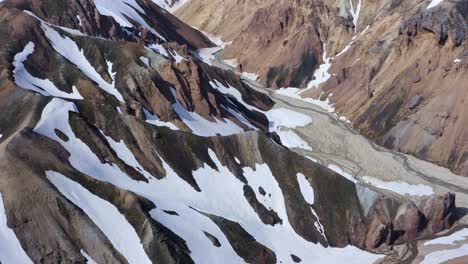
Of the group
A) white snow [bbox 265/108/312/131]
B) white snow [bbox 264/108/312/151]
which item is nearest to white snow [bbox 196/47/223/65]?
white snow [bbox 265/108/312/131]

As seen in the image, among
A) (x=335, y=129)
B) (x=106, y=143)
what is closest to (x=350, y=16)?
(x=335, y=129)

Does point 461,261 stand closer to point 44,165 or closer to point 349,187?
point 349,187

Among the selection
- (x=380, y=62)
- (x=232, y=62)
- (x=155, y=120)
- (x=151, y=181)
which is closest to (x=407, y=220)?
(x=151, y=181)

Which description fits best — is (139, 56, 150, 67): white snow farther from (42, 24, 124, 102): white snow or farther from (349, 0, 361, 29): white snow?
(349, 0, 361, 29): white snow

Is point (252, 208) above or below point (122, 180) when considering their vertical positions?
above

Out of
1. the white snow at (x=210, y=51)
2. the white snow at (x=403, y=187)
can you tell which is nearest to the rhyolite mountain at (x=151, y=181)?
the white snow at (x=403, y=187)

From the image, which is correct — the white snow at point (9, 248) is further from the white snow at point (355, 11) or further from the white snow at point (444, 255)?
the white snow at point (355, 11)
